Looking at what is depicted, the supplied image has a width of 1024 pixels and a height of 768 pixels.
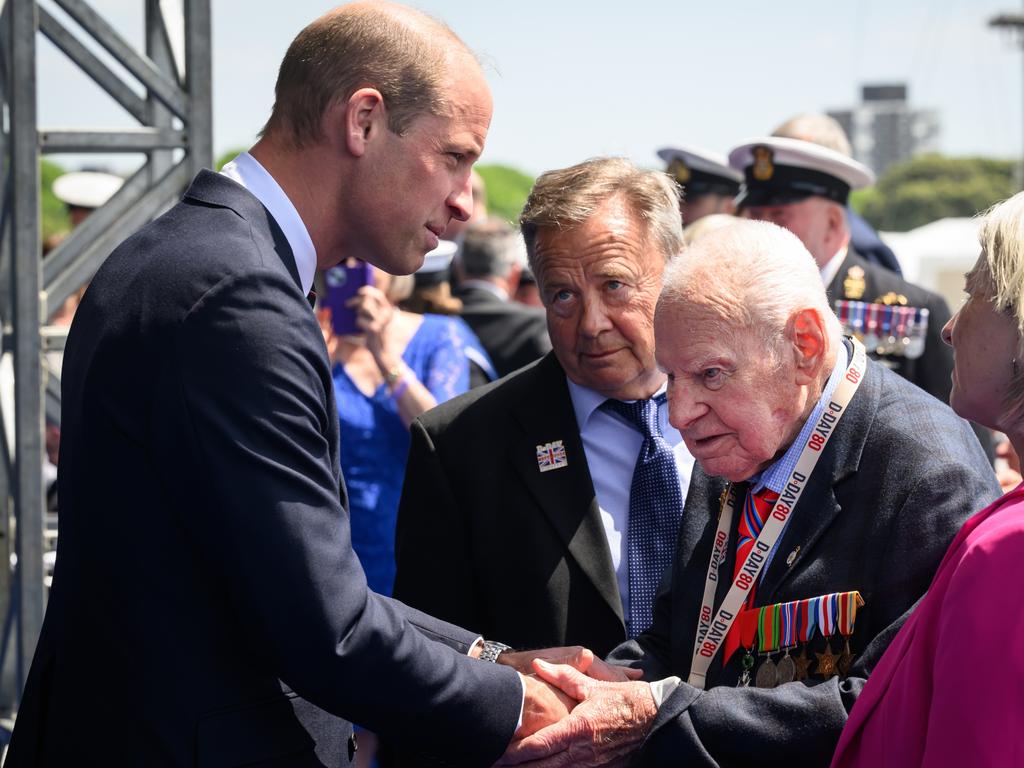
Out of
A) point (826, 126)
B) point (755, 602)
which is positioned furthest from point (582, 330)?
point (826, 126)

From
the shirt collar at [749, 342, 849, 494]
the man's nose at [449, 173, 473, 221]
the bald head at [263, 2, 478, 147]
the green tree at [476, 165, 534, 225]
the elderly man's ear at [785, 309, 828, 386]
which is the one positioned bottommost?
the green tree at [476, 165, 534, 225]

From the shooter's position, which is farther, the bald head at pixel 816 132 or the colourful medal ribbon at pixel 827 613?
the bald head at pixel 816 132

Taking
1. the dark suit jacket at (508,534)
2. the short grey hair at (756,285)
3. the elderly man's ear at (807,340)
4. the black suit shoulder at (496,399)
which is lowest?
the dark suit jacket at (508,534)

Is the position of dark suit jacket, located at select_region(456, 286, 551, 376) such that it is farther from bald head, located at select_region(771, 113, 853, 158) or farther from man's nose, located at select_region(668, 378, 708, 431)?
man's nose, located at select_region(668, 378, 708, 431)

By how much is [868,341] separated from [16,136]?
3.33 m

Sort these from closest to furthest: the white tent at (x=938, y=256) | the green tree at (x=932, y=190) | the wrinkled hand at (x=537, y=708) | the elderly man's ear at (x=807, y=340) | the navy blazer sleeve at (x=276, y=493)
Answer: the navy blazer sleeve at (x=276, y=493) → the elderly man's ear at (x=807, y=340) → the wrinkled hand at (x=537, y=708) → the white tent at (x=938, y=256) → the green tree at (x=932, y=190)

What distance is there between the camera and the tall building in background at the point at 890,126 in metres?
131

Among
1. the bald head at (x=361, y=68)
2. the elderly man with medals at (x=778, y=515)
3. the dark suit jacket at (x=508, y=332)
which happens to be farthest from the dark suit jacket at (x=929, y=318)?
the bald head at (x=361, y=68)

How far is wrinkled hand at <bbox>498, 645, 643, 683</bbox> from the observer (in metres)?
2.86

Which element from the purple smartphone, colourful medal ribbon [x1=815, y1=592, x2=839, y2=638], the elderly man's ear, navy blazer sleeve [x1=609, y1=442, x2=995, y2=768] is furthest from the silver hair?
the purple smartphone

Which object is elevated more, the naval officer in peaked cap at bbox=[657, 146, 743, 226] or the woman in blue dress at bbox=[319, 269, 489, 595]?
the naval officer in peaked cap at bbox=[657, 146, 743, 226]

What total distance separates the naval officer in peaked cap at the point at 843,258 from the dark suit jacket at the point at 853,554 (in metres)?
2.54

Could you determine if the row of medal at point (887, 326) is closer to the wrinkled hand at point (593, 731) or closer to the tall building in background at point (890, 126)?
the wrinkled hand at point (593, 731)

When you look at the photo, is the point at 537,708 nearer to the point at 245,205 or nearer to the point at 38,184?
the point at 245,205
